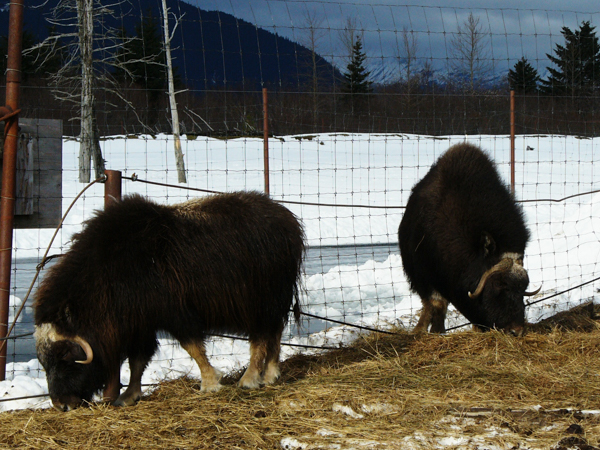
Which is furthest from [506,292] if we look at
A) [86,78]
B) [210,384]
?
[86,78]

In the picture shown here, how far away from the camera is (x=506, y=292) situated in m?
4.12

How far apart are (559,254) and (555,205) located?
664 centimetres

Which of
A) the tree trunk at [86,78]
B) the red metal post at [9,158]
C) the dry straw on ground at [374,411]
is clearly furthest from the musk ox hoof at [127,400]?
the tree trunk at [86,78]

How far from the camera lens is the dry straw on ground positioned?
2541mm

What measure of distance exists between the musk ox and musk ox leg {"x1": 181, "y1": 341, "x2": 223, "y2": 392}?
1930mm

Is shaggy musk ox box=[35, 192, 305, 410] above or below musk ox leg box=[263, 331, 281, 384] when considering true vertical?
above

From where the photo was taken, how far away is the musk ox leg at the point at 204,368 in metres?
3.21

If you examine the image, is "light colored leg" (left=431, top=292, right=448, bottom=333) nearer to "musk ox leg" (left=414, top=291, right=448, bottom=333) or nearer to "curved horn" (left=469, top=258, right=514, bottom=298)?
"musk ox leg" (left=414, top=291, right=448, bottom=333)

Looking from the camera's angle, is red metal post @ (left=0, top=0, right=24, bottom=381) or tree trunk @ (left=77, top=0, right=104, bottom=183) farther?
tree trunk @ (left=77, top=0, right=104, bottom=183)

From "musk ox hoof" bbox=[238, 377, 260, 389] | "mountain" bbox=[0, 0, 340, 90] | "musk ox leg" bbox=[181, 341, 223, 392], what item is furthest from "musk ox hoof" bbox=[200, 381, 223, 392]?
"mountain" bbox=[0, 0, 340, 90]

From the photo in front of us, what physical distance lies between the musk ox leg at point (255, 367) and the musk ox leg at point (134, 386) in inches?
22.2

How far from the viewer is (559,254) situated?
26.7ft

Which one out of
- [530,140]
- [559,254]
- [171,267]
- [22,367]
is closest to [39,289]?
[171,267]

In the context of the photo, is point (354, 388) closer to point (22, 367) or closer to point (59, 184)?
point (59, 184)
